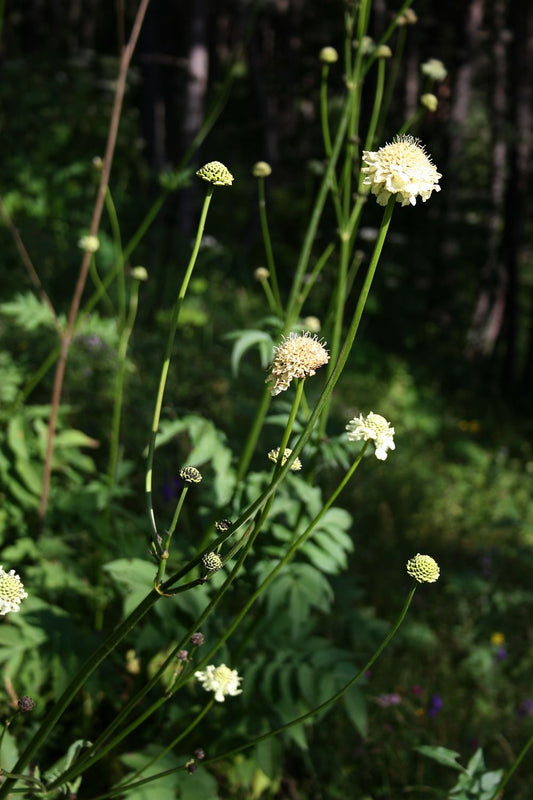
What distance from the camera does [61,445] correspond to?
259cm

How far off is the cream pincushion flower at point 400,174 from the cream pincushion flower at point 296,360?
235 millimetres

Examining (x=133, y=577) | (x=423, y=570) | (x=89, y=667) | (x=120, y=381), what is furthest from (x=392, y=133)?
(x=89, y=667)

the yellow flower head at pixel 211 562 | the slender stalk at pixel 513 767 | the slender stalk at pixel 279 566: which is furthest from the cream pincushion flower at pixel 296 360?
the slender stalk at pixel 513 767

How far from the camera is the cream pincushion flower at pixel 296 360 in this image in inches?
42.3

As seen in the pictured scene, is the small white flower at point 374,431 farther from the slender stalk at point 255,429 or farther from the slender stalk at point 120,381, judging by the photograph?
the slender stalk at point 120,381

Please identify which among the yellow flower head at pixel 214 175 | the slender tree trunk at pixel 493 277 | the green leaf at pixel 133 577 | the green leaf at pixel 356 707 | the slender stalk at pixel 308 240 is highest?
the slender tree trunk at pixel 493 277

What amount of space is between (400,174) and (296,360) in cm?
30

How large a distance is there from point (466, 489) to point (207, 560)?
4582mm

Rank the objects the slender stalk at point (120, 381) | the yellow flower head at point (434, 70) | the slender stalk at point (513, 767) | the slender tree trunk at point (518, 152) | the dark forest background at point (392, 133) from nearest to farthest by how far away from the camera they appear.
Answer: the slender stalk at point (513, 767) < the slender stalk at point (120, 381) < the yellow flower head at point (434, 70) < the slender tree trunk at point (518, 152) < the dark forest background at point (392, 133)

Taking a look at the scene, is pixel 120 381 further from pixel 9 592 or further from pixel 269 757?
pixel 269 757

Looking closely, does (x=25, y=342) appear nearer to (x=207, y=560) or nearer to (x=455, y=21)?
(x=207, y=560)

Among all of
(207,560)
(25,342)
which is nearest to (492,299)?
(25,342)

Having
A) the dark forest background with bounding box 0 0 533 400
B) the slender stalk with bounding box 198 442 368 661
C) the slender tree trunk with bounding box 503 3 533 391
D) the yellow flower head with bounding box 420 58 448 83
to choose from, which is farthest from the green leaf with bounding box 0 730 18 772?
the slender tree trunk with bounding box 503 3 533 391

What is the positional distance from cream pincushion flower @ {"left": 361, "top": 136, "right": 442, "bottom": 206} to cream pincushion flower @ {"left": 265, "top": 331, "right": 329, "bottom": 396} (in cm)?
24
